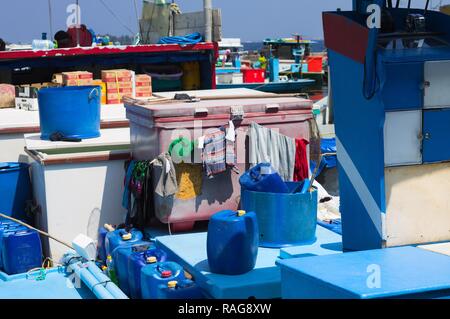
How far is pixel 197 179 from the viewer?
22.4ft

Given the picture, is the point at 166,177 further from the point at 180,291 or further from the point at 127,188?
the point at 180,291

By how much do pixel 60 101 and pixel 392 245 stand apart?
4650 mm

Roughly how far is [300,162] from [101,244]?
2.08 meters

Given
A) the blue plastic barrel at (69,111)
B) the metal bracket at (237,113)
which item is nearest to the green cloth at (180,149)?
the metal bracket at (237,113)

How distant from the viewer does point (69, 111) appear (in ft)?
27.6

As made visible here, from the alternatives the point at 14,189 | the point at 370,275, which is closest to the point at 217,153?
the point at 14,189

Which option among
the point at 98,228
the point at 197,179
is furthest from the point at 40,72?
the point at 197,179

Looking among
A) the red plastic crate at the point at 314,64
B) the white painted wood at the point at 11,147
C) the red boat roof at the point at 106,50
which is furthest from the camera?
the red plastic crate at the point at 314,64

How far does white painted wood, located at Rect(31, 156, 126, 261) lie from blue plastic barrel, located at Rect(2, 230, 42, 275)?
480mm

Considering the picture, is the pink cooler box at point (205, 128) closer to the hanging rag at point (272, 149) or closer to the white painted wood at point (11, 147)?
the hanging rag at point (272, 149)

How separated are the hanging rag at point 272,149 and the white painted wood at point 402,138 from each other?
2212 millimetres

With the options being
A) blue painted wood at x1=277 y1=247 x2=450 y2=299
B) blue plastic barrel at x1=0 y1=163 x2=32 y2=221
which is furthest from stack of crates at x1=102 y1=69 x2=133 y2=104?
blue painted wood at x1=277 y1=247 x2=450 y2=299

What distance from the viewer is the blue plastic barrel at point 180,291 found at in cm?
516
